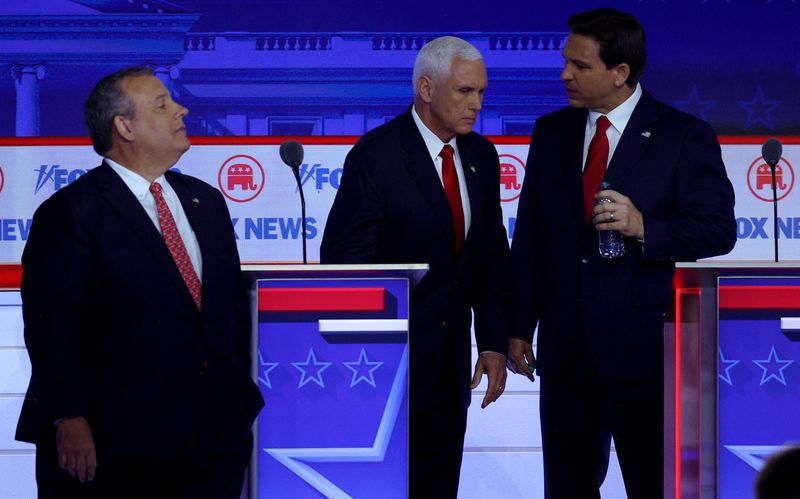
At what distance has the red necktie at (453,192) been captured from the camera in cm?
323

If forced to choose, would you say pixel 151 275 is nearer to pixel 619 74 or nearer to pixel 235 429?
pixel 235 429

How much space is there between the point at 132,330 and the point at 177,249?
218 millimetres

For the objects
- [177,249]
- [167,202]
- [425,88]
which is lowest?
[177,249]

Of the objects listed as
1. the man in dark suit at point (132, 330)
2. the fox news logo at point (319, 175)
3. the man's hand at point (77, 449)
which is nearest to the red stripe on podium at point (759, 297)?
the man in dark suit at point (132, 330)

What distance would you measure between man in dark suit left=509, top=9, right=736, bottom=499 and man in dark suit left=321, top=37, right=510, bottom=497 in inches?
4.7

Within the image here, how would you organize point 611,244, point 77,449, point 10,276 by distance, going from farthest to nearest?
point 10,276, point 611,244, point 77,449

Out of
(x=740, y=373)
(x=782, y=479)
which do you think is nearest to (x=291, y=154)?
(x=740, y=373)

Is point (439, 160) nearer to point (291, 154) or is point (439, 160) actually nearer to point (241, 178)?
point (291, 154)

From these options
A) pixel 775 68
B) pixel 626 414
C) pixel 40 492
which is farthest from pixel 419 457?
pixel 775 68

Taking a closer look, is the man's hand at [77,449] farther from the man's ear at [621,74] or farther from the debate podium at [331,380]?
the man's ear at [621,74]

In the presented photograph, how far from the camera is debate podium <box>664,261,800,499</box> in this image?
294cm

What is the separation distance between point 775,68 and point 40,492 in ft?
13.4

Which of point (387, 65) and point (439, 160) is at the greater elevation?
point (387, 65)

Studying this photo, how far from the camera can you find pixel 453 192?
326 centimetres
